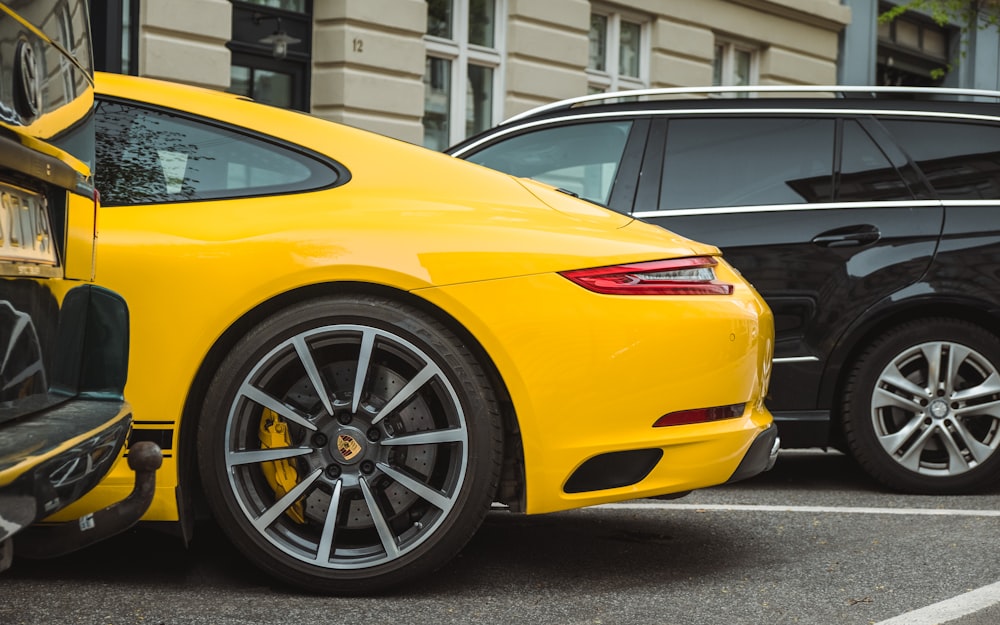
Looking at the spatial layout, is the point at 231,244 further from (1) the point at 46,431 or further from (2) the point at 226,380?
(1) the point at 46,431

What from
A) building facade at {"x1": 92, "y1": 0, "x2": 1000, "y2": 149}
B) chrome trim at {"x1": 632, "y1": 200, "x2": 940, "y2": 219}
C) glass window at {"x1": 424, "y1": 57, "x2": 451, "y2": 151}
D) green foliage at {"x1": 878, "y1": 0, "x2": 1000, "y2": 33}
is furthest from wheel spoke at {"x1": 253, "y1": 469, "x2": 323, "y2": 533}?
green foliage at {"x1": 878, "y1": 0, "x2": 1000, "y2": 33}

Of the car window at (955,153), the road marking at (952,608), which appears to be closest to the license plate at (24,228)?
the road marking at (952,608)

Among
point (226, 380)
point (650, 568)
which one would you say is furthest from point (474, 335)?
point (650, 568)

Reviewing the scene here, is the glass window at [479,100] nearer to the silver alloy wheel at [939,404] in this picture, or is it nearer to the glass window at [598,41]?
the glass window at [598,41]

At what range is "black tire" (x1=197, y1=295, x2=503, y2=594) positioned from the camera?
12.0 ft

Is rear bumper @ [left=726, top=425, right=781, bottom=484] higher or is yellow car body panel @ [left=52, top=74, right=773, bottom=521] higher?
yellow car body panel @ [left=52, top=74, right=773, bottom=521]

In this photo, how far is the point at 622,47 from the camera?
695 inches

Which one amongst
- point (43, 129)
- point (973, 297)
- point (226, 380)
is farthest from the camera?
point (973, 297)

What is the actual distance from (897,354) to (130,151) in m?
3.36

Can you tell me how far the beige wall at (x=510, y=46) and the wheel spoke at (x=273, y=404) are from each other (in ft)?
23.2

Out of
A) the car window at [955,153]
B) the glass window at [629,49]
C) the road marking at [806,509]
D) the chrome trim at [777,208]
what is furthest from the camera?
the glass window at [629,49]

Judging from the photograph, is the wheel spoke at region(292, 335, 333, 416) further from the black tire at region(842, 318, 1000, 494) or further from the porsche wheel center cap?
the black tire at region(842, 318, 1000, 494)

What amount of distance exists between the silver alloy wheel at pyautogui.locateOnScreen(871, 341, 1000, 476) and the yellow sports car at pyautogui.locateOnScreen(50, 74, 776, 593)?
7.27ft

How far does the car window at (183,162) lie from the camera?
3.86m
